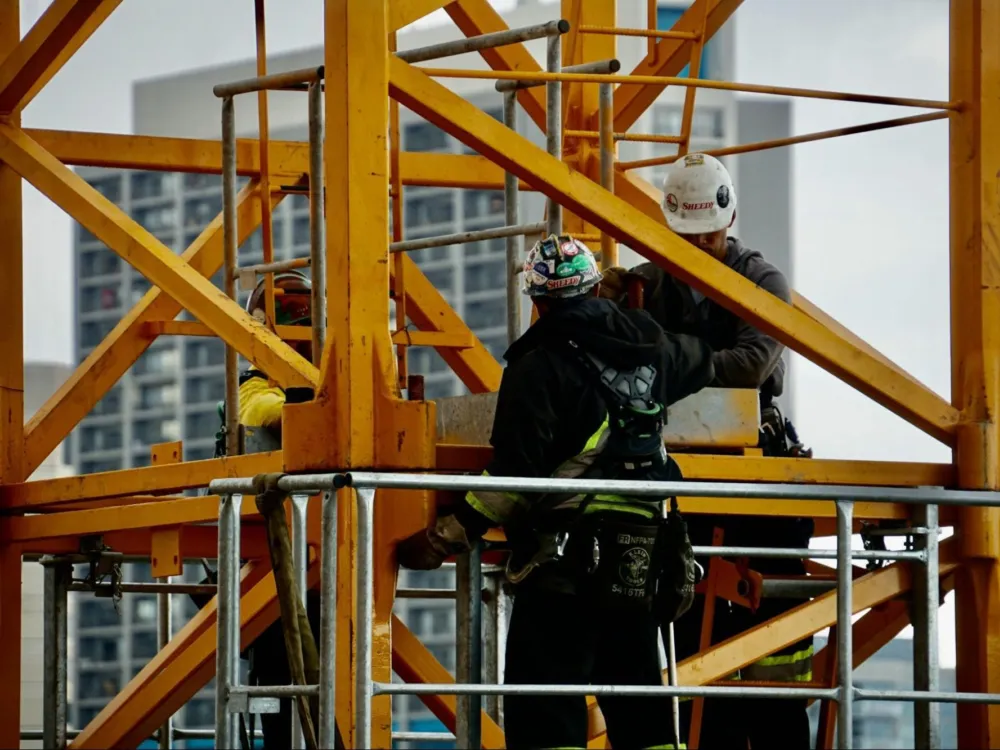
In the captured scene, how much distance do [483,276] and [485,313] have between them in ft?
6.11

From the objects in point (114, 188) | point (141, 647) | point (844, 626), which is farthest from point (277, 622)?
point (114, 188)

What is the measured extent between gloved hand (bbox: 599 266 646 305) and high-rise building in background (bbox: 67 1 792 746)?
70939 mm

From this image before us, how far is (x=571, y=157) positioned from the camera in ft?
35.1

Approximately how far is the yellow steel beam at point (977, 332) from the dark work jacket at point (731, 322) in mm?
812

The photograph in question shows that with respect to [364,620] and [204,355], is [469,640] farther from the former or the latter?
[204,355]

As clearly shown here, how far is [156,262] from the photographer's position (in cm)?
918

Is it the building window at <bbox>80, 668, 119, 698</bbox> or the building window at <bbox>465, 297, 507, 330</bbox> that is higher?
the building window at <bbox>465, 297, 507, 330</bbox>

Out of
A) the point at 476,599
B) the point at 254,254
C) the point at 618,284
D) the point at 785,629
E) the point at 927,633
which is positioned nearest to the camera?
the point at 476,599

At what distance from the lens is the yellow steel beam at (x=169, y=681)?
941 cm

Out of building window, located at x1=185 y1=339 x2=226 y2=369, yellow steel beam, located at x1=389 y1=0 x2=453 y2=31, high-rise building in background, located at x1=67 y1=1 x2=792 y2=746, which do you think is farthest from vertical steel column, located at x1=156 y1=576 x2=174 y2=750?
building window, located at x1=185 y1=339 x2=226 y2=369

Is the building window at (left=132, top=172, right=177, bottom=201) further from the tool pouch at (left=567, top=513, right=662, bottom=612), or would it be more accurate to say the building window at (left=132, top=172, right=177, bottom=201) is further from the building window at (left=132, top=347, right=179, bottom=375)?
the tool pouch at (left=567, top=513, right=662, bottom=612)

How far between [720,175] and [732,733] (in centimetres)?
268

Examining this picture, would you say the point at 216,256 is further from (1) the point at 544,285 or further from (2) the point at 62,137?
(1) the point at 544,285

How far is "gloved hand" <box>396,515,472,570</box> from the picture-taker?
7.45 meters
